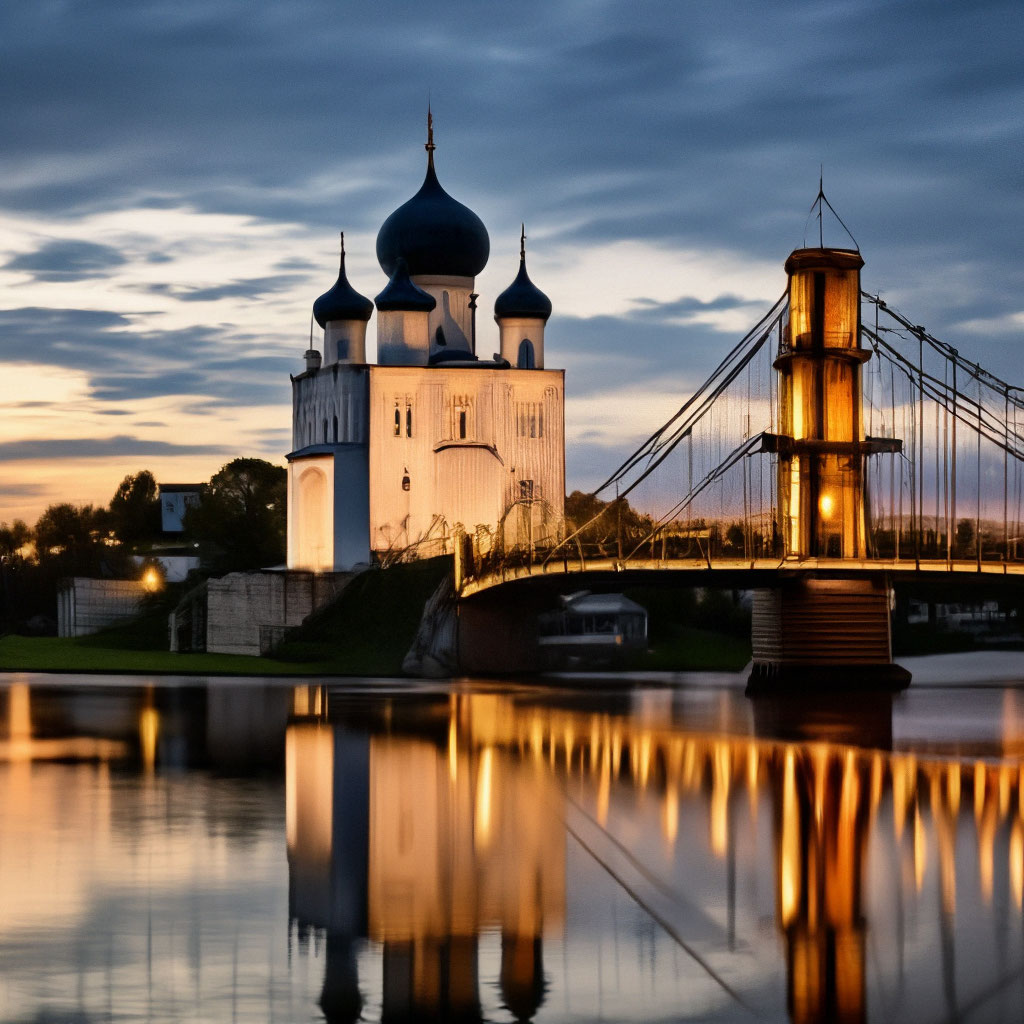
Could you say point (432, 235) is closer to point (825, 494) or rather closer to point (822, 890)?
point (825, 494)

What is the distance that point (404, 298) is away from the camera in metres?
79.9

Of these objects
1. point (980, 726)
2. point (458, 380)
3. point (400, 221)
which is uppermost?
point (400, 221)

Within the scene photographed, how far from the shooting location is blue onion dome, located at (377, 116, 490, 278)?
82188 millimetres

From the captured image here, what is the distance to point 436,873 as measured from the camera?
18328mm

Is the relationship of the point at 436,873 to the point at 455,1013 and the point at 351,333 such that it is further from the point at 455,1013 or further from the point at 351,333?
the point at 351,333

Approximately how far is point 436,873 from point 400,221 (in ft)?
216

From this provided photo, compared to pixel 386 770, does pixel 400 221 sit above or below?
above

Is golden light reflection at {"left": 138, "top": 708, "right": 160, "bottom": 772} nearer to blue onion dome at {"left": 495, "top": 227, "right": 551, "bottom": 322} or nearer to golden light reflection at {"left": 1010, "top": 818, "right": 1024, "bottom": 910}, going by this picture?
golden light reflection at {"left": 1010, "top": 818, "right": 1024, "bottom": 910}

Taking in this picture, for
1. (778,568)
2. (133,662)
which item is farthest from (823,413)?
(133,662)

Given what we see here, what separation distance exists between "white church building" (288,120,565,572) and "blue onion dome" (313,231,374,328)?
0.06 meters

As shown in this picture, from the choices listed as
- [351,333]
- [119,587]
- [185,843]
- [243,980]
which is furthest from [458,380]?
[243,980]

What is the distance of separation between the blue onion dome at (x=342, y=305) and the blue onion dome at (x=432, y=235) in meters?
1.97

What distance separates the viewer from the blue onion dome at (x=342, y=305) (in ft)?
269

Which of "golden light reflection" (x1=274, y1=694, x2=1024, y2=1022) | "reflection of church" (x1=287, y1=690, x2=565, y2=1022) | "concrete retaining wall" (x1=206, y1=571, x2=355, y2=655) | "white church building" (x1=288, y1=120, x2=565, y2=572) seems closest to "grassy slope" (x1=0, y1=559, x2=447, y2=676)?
"concrete retaining wall" (x1=206, y1=571, x2=355, y2=655)
